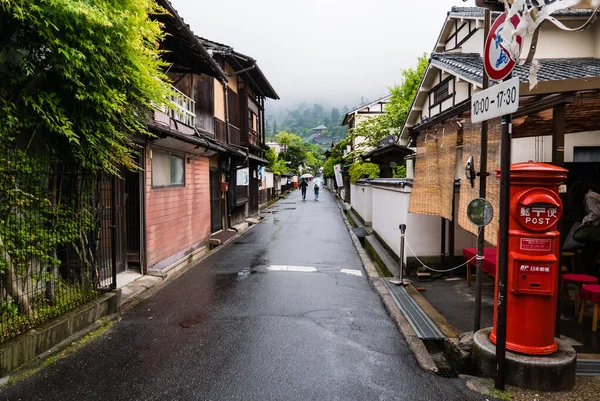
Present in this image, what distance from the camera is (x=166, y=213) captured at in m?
9.86

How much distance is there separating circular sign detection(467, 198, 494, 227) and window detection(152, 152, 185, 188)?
7313mm

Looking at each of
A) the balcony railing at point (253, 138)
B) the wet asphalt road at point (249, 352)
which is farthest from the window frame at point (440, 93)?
the balcony railing at point (253, 138)

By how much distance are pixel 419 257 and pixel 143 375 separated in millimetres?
6808

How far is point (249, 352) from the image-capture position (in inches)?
187

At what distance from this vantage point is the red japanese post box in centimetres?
403

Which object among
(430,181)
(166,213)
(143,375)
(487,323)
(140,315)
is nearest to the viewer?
(143,375)

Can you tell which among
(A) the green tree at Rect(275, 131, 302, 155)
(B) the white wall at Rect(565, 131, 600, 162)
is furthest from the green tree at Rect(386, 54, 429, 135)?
(A) the green tree at Rect(275, 131, 302, 155)

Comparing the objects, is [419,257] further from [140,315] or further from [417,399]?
[140,315]

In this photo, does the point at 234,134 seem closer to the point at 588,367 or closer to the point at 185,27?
the point at 185,27

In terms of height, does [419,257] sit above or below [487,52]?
below

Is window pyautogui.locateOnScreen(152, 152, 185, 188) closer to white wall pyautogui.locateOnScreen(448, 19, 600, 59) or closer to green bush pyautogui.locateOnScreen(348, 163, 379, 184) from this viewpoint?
white wall pyautogui.locateOnScreen(448, 19, 600, 59)

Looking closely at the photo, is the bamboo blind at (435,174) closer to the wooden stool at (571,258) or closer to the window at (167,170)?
the wooden stool at (571,258)

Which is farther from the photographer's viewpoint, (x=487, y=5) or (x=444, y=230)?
(x=444, y=230)

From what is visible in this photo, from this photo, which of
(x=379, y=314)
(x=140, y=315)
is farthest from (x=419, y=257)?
(x=140, y=315)
